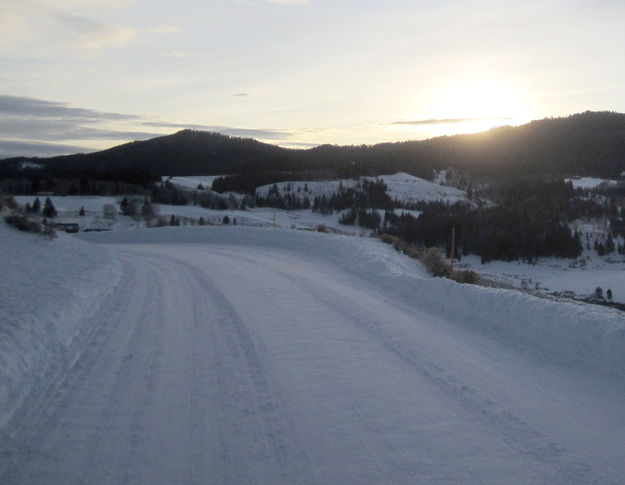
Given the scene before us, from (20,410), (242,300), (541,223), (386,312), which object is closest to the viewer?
(20,410)

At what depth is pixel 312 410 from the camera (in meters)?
5.54

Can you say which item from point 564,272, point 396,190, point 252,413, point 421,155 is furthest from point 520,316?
point 421,155

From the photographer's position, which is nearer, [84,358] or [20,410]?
[20,410]

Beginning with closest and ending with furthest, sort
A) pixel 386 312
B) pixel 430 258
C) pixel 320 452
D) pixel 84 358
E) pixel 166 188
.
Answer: pixel 320 452 < pixel 84 358 < pixel 386 312 < pixel 430 258 < pixel 166 188

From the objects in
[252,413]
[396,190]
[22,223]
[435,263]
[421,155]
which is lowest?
[252,413]

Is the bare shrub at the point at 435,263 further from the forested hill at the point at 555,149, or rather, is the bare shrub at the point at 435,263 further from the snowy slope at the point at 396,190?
the forested hill at the point at 555,149

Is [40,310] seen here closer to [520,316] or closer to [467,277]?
[520,316]

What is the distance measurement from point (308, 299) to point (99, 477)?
7.39 meters

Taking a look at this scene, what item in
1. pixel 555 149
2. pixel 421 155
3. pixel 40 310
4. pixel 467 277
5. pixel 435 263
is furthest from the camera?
pixel 421 155

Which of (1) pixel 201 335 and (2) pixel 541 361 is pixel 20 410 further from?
(2) pixel 541 361

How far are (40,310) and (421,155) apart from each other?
7681 inches

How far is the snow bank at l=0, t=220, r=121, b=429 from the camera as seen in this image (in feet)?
19.8

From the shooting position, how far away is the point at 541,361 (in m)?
7.41

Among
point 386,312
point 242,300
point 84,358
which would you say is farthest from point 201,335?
point 386,312
